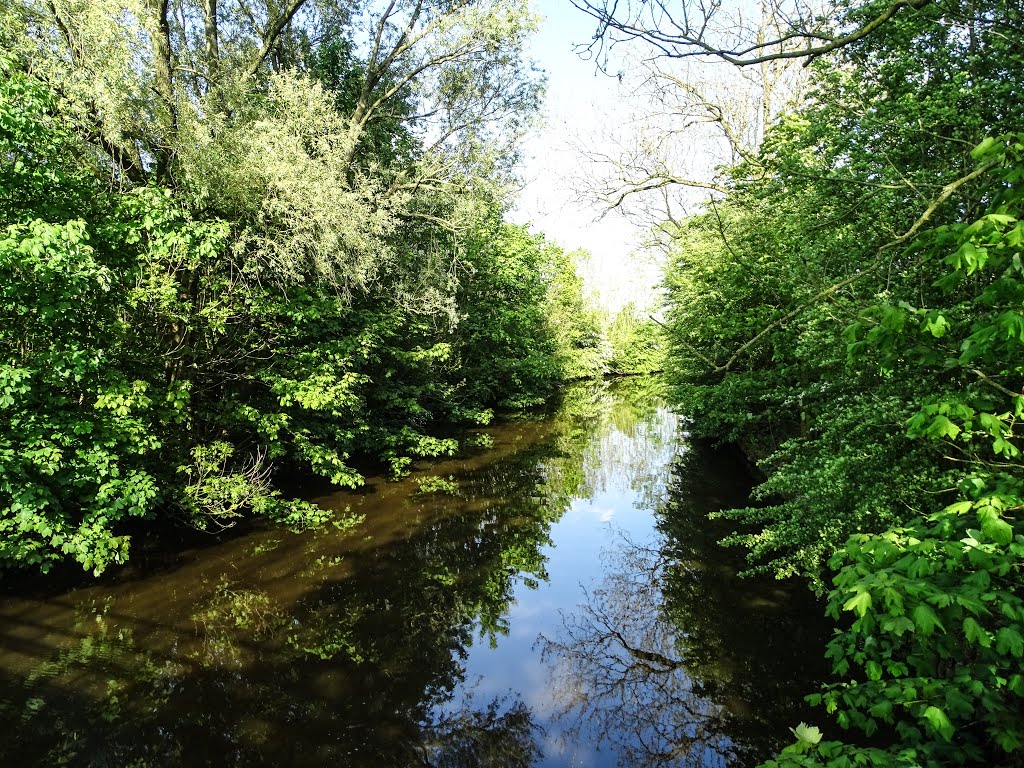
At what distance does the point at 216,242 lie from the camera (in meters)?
8.20

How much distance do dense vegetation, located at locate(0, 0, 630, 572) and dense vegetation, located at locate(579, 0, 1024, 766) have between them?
21.7 ft

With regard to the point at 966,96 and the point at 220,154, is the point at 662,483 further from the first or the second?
the point at 220,154

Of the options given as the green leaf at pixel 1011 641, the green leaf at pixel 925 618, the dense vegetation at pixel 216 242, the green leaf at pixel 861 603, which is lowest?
the green leaf at pixel 1011 641

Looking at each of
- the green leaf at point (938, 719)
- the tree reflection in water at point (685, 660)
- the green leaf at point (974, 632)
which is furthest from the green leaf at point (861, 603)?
the tree reflection in water at point (685, 660)

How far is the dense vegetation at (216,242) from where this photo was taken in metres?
6.60

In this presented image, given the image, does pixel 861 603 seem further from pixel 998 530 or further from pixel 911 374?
pixel 911 374

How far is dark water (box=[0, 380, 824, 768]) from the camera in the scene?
209 inches

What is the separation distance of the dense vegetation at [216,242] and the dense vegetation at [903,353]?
662 centimetres

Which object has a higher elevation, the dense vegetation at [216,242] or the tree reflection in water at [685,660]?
the dense vegetation at [216,242]

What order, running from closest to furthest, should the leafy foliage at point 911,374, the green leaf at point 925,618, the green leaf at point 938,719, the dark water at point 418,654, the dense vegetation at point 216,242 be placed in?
the green leaf at point 925,618 → the leafy foliage at point 911,374 → the green leaf at point 938,719 → the dark water at point 418,654 → the dense vegetation at point 216,242

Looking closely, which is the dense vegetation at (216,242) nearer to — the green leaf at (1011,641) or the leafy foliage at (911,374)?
the leafy foliage at (911,374)

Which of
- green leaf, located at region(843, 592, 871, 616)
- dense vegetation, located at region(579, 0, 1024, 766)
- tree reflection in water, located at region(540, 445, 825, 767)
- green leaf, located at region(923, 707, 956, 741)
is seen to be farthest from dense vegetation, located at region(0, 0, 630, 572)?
green leaf, located at region(923, 707, 956, 741)

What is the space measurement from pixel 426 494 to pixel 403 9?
37.7ft

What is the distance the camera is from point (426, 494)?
12914mm
